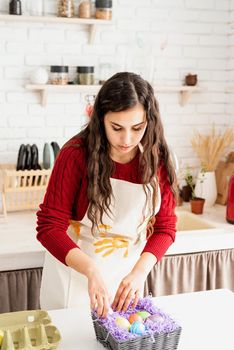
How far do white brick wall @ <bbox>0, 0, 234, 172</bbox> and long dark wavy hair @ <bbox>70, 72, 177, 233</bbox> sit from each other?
1400 mm

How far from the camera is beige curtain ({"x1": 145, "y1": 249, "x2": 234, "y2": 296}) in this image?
269 cm

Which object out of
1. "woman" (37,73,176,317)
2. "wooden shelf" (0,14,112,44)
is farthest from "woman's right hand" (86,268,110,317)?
"wooden shelf" (0,14,112,44)

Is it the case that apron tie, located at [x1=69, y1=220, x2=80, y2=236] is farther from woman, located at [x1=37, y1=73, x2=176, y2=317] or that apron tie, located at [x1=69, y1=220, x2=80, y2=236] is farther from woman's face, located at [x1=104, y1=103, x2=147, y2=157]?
woman's face, located at [x1=104, y1=103, x2=147, y2=157]

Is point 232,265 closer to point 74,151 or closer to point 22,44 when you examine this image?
point 74,151

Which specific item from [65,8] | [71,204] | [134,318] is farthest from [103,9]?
[134,318]

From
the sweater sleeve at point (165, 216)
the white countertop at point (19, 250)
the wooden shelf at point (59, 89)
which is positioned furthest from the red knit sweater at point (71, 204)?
the wooden shelf at point (59, 89)

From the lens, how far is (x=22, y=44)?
10.0ft

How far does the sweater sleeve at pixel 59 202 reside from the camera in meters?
1.66

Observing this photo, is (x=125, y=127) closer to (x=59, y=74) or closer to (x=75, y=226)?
(x=75, y=226)

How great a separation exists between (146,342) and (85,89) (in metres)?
1.97

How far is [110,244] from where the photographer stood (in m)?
1.88

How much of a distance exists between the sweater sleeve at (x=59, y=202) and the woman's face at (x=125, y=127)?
16cm

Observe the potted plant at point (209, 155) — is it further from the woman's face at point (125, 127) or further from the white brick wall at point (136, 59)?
the woman's face at point (125, 127)

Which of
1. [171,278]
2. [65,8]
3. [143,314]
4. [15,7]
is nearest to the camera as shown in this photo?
[143,314]
